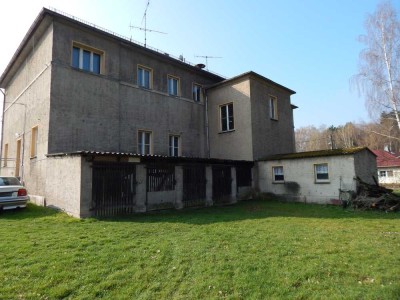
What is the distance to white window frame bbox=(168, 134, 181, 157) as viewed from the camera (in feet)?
60.0

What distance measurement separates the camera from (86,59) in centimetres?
1455

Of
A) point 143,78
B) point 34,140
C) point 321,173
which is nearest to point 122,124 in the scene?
point 143,78

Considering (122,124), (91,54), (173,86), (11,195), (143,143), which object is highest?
(91,54)

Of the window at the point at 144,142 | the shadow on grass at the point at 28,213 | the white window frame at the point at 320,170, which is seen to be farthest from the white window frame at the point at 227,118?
the shadow on grass at the point at 28,213

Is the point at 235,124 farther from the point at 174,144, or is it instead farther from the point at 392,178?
the point at 392,178

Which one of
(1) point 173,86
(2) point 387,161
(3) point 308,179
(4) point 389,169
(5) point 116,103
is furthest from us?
(2) point 387,161

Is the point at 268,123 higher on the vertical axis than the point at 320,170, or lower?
higher

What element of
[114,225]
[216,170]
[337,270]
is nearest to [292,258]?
[337,270]

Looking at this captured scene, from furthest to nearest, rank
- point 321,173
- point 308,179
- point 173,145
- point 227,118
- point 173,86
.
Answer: point 227,118
point 173,86
point 173,145
point 308,179
point 321,173

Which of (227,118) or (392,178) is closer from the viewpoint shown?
(227,118)

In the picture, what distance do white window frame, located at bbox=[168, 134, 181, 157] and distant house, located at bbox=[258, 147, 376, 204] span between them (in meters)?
5.72

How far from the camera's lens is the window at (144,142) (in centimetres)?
1650

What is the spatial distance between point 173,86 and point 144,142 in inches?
186

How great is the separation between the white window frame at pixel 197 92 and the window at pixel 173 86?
156 centimetres
